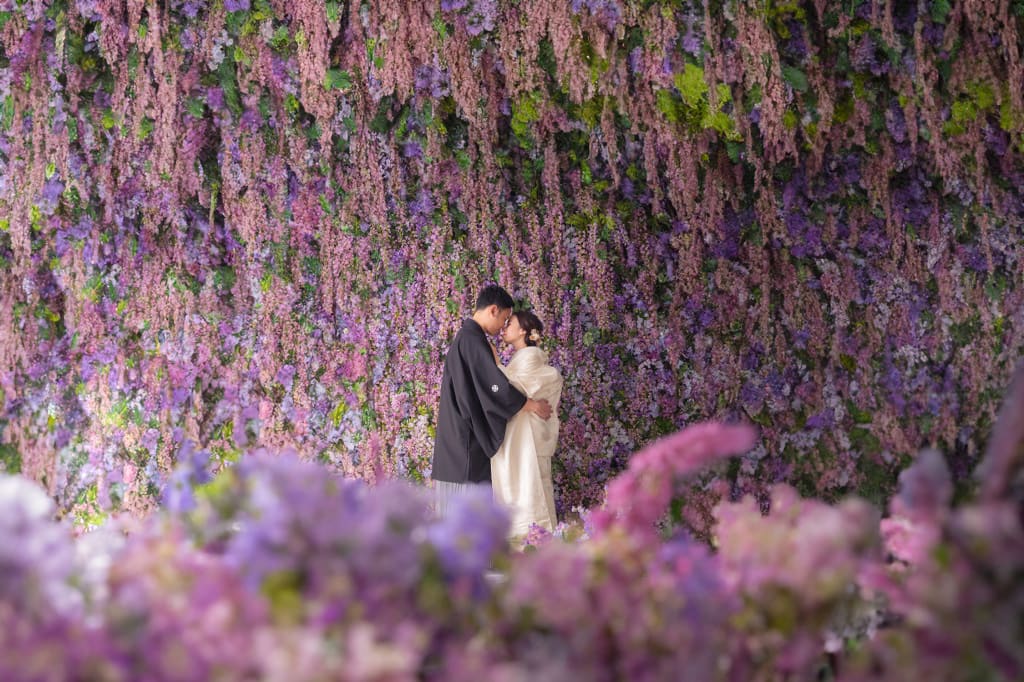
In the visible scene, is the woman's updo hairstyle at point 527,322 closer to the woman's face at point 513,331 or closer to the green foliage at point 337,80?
the woman's face at point 513,331

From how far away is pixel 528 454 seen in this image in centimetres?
428

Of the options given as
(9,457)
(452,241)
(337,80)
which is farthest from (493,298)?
(9,457)

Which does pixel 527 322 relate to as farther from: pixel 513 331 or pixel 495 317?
pixel 495 317

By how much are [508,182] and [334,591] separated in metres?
4.79

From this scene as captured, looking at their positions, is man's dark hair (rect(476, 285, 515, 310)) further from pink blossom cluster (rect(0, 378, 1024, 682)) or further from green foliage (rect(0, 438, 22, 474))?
pink blossom cluster (rect(0, 378, 1024, 682))

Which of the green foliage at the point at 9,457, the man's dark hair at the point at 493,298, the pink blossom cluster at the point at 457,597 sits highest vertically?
the green foliage at the point at 9,457

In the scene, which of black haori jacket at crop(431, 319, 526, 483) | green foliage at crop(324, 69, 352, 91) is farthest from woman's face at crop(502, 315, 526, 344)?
green foliage at crop(324, 69, 352, 91)

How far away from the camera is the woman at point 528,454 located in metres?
4.25

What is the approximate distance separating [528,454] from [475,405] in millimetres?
363

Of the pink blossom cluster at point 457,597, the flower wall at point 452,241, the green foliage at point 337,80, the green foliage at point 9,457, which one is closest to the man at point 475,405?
the flower wall at point 452,241

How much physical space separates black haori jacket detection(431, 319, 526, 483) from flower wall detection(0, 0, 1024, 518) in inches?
33.3

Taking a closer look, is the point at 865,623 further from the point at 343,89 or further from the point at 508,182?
the point at 508,182

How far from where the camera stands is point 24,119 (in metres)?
4.80

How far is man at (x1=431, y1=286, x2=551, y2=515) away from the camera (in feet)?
13.7
